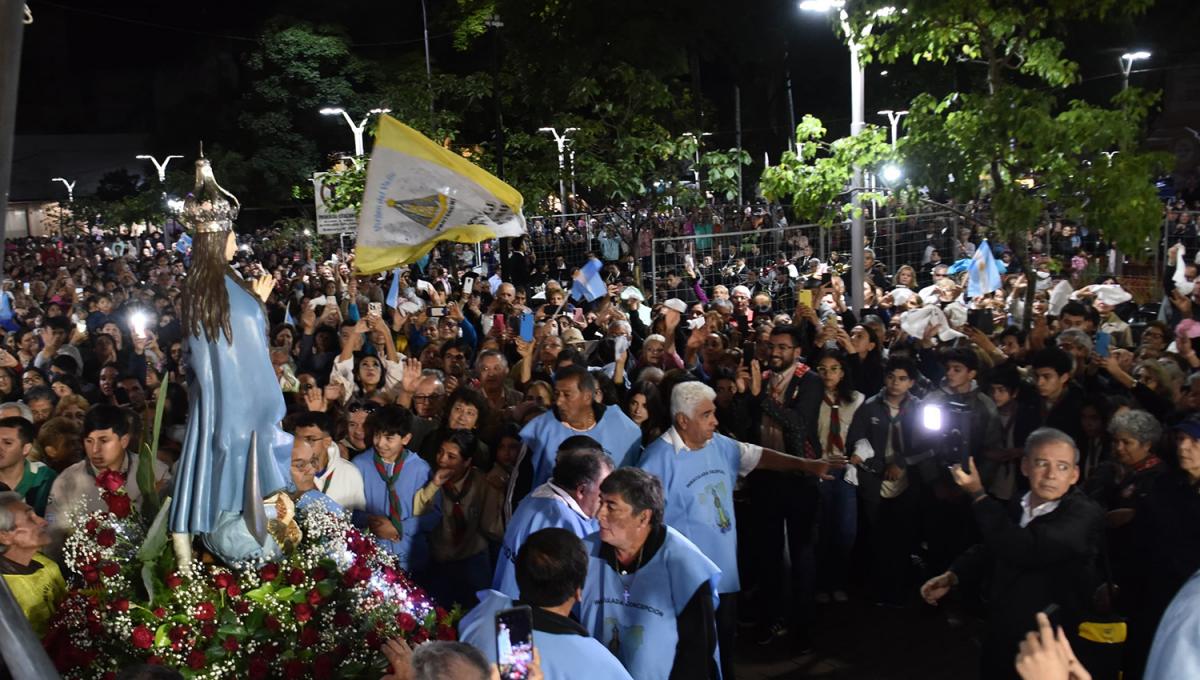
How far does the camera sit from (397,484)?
6.52 meters

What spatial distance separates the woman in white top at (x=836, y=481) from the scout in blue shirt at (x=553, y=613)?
4.31 metres

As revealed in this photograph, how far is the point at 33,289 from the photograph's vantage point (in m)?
20.8

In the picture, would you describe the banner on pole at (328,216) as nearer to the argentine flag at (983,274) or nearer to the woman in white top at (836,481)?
the argentine flag at (983,274)

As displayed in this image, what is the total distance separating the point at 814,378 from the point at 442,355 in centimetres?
330

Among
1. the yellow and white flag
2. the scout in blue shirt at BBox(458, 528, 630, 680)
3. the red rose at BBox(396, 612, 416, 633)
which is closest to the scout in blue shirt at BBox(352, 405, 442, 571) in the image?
the yellow and white flag

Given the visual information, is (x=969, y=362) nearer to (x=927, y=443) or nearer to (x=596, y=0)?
(x=927, y=443)

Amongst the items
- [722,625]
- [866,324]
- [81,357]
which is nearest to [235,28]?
[81,357]

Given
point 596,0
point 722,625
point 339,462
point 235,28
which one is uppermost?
point 235,28

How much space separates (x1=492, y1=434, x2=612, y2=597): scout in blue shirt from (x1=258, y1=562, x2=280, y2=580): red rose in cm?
100

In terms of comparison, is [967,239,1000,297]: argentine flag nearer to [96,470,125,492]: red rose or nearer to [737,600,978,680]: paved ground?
[737,600,978,680]: paved ground

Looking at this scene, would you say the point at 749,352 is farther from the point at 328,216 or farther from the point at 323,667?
the point at 328,216

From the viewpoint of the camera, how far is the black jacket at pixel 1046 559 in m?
5.07

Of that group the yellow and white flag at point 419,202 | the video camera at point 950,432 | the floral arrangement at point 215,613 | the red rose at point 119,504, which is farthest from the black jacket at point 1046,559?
the yellow and white flag at point 419,202

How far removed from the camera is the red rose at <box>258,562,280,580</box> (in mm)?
4575
